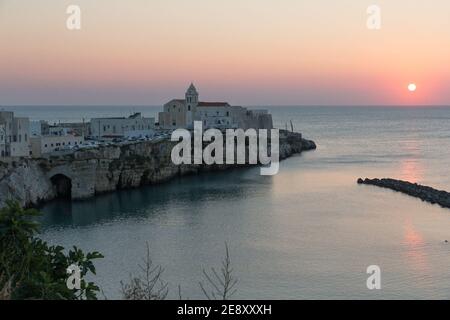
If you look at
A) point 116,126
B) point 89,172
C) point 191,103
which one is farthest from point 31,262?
point 191,103

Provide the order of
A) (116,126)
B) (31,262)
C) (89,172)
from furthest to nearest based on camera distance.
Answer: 1. (116,126)
2. (89,172)
3. (31,262)

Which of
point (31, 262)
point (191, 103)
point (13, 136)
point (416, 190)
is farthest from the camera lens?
point (191, 103)

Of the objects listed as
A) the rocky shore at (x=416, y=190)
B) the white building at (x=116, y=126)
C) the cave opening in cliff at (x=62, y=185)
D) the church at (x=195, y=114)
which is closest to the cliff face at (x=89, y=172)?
the cave opening in cliff at (x=62, y=185)

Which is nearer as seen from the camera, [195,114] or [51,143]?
[51,143]

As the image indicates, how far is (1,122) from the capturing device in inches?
1169

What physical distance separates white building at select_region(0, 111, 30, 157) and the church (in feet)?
61.2

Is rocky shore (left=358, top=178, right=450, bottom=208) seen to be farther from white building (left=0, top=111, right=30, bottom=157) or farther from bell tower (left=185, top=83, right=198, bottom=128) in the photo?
bell tower (left=185, top=83, right=198, bottom=128)

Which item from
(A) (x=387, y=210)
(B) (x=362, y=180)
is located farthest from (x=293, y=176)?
(A) (x=387, y=210)

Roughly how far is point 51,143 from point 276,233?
1720 cm

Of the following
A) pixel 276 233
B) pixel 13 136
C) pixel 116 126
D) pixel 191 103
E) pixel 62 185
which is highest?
pixel 191 103

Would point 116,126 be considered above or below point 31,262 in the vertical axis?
above

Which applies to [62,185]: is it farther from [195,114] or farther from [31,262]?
[31,262]

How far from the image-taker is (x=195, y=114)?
51000 mm
